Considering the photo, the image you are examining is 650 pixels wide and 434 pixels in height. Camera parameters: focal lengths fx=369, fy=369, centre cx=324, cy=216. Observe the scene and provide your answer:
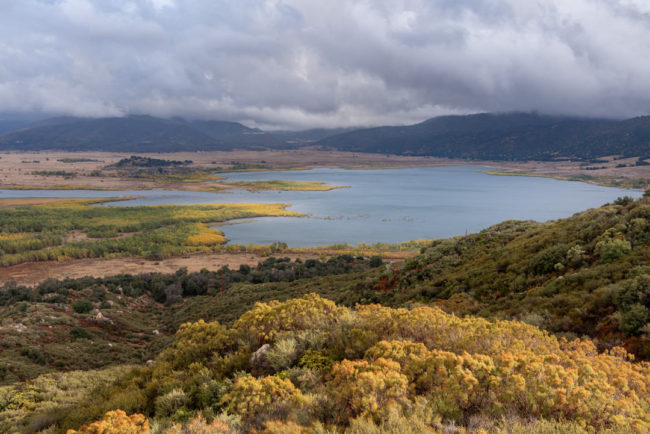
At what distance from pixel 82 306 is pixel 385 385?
85.2 feet

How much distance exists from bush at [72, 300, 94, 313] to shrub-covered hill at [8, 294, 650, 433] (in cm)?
1894

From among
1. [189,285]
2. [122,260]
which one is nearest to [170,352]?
[189,285]

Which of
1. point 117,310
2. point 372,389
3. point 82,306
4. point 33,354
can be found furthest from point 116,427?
point 117,310

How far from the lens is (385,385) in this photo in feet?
14.8

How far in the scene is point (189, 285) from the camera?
34469 millimetres

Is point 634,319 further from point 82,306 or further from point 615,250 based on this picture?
point 82,306

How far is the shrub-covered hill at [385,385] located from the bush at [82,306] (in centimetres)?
1894

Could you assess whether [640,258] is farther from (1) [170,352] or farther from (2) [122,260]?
(2) [122,260]

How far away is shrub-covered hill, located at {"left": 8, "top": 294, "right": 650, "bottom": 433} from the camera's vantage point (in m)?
4.14

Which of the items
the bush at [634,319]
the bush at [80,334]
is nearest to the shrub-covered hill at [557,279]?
the bush at [634,319]

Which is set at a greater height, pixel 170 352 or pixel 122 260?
pixel 170 352

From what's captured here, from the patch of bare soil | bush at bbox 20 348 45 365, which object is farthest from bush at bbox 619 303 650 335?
the patch of bare soil

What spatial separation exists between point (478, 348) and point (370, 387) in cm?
235

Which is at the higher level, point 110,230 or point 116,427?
point 116,427
